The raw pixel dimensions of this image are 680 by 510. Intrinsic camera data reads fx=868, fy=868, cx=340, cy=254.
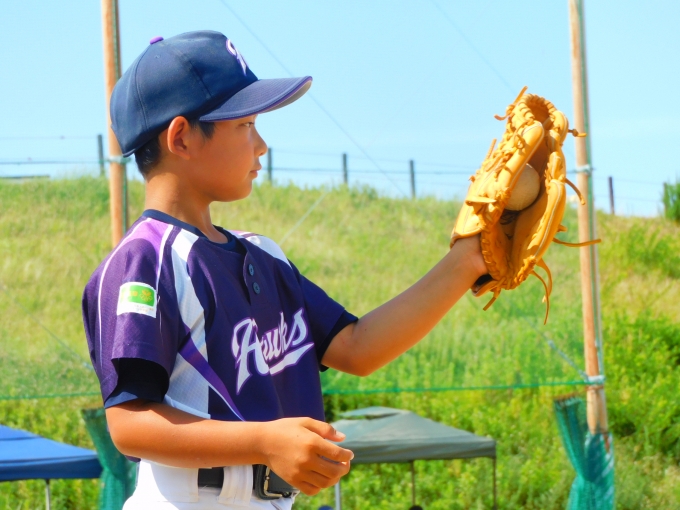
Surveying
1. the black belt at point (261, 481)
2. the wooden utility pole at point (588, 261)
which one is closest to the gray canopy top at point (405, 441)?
the wooden utility pole at point (588, 261)

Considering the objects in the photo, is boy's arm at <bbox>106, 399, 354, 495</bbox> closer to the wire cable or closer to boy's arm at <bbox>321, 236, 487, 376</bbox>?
boy's arm at <bbox>321, 236, 487, 376</bbox>

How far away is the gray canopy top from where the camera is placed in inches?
203

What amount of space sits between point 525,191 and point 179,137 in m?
0.69

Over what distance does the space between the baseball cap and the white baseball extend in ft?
1.73

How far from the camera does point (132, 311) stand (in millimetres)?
1152

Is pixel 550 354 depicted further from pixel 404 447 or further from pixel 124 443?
pixel 124 443

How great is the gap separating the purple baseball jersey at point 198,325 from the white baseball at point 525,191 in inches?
21.0

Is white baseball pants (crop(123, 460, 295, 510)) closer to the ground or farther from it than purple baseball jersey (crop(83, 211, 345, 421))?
closer to the ground

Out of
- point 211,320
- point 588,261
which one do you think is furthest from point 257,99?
point 588,261

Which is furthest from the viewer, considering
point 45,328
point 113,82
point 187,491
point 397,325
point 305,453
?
point 45,328

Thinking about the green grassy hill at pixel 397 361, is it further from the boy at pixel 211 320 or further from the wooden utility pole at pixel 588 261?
the boy at pixel 211 320

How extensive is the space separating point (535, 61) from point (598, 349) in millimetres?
1807

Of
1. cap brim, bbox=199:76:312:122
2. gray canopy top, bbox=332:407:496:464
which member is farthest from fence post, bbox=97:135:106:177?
cap brim, bbox=199:76:312:122

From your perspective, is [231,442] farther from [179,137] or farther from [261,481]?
[179,137]
